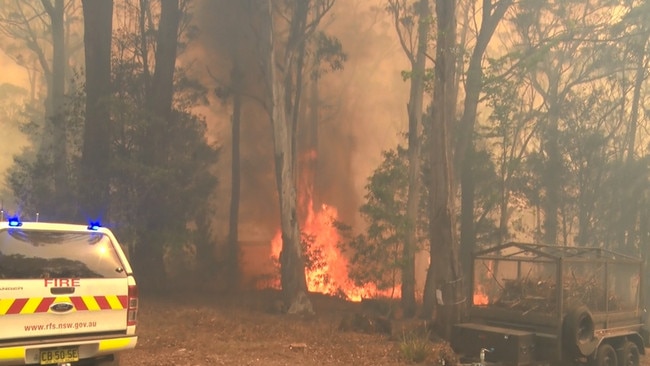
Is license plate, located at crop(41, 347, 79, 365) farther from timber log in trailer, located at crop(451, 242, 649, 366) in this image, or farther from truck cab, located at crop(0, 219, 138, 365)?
timber log in trailer, located at crop(451, 242, 649, 366)

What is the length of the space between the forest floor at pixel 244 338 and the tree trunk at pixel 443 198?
1436 millimetres

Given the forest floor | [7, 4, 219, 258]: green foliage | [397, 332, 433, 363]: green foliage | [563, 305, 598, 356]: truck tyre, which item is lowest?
the forest floor

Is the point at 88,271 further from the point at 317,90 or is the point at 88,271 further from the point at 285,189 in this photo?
the point at 317,90

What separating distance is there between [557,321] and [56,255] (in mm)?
7468

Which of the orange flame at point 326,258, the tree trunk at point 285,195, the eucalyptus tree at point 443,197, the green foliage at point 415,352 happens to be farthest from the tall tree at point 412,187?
the green foliage at point 415,352

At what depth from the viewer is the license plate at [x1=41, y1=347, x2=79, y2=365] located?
5922mm

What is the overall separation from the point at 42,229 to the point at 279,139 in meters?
14.8

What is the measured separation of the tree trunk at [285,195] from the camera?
803 inches

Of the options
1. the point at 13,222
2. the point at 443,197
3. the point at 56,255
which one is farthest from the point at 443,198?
the point at 13,222

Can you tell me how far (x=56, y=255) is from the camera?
6.18 m

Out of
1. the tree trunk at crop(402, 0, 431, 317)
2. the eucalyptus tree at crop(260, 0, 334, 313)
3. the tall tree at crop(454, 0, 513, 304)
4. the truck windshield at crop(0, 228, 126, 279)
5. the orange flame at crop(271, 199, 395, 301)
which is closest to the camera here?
the truck windshield at crop(0, 228, 126, 279)

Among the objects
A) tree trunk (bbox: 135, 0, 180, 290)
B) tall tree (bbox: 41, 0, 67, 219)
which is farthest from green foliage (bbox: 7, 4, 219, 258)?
tall tree (bbox: 41, 0, 67, 219)

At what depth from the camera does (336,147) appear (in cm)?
3372

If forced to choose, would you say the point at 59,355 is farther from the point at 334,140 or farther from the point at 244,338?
the point at 334,140
